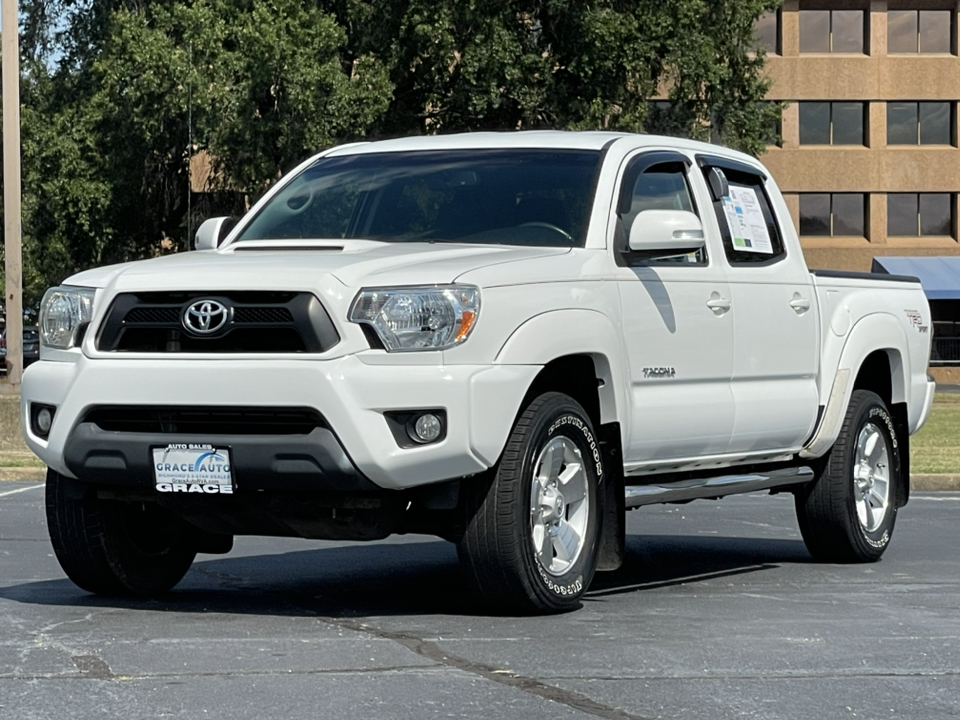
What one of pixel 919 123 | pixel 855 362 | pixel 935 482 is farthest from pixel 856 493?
pixel 919 123

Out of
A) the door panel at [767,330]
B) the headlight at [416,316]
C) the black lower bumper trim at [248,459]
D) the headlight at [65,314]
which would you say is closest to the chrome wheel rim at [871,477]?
the door panel at [767,330]

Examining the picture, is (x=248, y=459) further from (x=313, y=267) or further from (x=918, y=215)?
(x=918, y=215)

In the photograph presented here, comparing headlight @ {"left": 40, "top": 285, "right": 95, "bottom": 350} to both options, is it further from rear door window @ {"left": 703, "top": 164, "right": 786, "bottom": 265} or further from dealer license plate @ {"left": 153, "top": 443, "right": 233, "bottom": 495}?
rear door window @ {"left": 703, "top": 164, "right": 786, "bottom": 265}

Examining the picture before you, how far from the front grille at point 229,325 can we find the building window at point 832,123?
53.3 meters

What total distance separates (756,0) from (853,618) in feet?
95.4

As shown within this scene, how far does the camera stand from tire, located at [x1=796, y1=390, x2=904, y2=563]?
9547 mm

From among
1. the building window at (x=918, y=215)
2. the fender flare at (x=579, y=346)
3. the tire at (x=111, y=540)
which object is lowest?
the tire at (x=111, y=540)

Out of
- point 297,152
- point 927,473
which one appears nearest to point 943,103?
point 297,152

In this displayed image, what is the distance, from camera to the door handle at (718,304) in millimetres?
8406

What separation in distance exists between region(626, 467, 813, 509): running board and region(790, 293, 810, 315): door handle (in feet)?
2.62

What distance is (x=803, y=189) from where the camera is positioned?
5831 centimetres

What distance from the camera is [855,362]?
9.60m

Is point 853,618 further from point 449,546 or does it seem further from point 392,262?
point 449,546

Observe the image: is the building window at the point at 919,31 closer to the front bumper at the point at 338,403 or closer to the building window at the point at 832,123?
the building window at the point at 832,123
